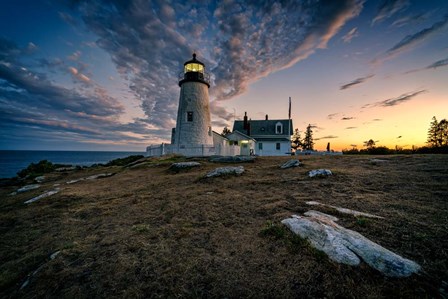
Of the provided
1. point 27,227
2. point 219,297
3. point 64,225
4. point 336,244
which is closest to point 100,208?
point 64,225

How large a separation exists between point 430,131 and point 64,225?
175ft

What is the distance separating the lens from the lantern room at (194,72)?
67.7 ft

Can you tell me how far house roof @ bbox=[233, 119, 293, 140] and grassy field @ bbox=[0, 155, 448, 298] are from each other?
26.7 meters

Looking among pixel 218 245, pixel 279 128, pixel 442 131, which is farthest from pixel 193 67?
pixel 442 131

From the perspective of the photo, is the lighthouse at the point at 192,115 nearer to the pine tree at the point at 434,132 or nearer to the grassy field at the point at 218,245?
the grassy field at the point at 218,245

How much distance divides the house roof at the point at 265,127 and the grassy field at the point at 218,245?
26750mm

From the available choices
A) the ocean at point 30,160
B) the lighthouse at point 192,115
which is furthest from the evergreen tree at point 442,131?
the ocean at point 30,160

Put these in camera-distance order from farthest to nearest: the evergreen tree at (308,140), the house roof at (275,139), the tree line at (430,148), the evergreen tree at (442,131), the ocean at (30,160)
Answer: the evergreen tree at (308,140) < the ocean at (30,160) < the evergreen tree at (442,131) < the house roof at (275,139) < the tree line at (430,148)

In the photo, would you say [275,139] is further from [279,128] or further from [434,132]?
[434,132]

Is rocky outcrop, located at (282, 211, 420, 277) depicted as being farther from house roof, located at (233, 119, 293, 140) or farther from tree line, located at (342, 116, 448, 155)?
house roof, located at (233, 119, 293, 140)

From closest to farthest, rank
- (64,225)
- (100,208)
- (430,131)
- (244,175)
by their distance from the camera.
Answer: (64,225) → (100,208) → (244,175) → (430,131)

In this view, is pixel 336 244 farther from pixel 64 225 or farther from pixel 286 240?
pixel 64 225

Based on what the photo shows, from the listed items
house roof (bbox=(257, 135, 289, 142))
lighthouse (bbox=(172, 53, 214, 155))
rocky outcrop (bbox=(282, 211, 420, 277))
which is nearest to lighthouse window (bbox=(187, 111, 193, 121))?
lighthouse (bbox=(172, 53, 214, 155))

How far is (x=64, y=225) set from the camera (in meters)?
5.16
